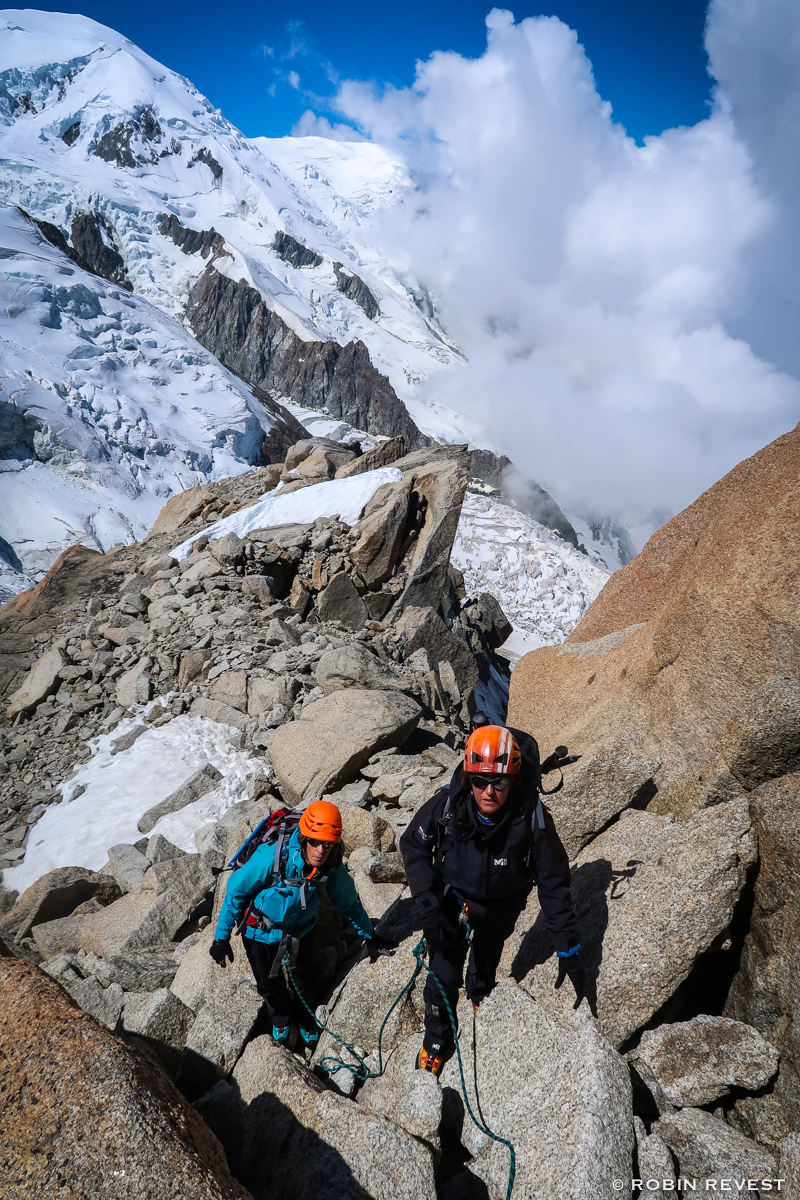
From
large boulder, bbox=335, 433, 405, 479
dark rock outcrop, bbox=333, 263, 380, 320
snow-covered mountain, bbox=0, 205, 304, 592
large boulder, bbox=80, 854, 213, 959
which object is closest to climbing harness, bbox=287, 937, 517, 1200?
large boulder, bbox=80, 854, 213, 959

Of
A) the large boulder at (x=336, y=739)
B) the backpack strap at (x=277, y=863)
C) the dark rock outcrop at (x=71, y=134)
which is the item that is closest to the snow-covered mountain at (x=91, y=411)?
the large boulder at (x=336, y=739)

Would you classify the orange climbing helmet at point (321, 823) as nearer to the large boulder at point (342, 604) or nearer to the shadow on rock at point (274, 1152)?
the shadow on rock at point (274, 1152)

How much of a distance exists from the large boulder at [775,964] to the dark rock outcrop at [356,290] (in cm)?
17496

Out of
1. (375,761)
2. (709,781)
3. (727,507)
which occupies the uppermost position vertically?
(727,507)

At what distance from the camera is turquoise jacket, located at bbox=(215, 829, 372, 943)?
431cm

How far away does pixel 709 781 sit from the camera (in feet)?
15.5

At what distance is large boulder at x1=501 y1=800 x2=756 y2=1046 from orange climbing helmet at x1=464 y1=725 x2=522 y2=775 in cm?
140

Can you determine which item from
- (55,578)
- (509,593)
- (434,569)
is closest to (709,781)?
(434,569)

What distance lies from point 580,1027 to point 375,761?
528 cm

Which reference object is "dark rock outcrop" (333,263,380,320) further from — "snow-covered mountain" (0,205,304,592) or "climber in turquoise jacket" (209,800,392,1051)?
"climber in turquoise jacket" (209,800,392,1051)

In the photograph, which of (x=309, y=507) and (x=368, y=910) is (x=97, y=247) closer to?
(x=309, y=507)

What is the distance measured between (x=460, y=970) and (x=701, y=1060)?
4.98 feet

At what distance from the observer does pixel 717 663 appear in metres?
5.20

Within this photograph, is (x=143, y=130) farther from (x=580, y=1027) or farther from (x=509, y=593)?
(x=580, y=1027)
